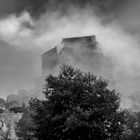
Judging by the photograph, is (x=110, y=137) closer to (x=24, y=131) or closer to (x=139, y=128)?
Answer: (x=24, y=131)

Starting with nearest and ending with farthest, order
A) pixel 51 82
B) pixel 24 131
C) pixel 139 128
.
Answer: pixel 51 82
pixel 24 131
pixel 139 128

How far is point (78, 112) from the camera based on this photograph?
27.1m

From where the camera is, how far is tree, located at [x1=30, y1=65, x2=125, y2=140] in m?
27.3

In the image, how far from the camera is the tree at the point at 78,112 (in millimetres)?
27266

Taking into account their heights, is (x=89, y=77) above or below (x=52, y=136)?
above

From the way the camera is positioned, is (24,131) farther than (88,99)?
Yes

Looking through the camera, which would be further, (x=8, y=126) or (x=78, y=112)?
(x=8, y=126)

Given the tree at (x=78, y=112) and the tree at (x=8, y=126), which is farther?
the tree at (x=8, y=126)

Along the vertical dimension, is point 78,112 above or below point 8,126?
below

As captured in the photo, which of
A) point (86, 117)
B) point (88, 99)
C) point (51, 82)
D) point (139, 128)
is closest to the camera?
point (86, 117)

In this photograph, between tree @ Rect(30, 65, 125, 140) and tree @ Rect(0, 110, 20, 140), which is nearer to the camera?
tree @ Rect(30, 65, 125, 140)

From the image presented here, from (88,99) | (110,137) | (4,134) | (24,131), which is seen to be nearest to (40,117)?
(88,99)

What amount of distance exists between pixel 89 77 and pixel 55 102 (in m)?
5.57

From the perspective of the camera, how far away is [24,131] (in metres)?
60.7
